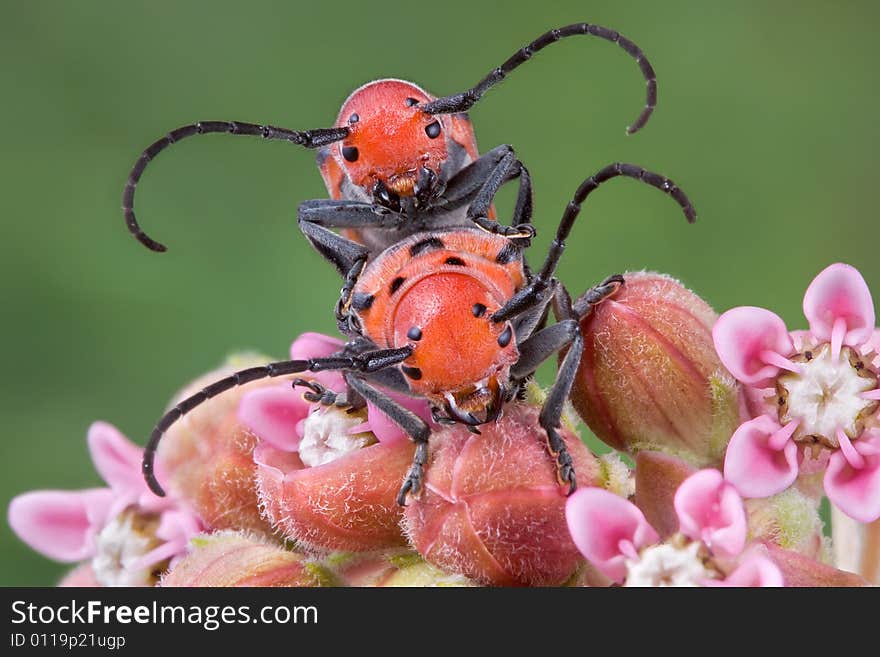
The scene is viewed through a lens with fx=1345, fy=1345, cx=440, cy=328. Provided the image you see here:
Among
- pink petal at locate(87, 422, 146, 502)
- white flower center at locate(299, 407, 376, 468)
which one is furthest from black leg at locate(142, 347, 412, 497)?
pink petal at locate(87, 422, 146, 502)

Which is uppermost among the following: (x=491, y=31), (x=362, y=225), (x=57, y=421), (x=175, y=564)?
(x=491, y=31)

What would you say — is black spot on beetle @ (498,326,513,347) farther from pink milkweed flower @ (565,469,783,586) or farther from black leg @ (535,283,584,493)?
pink milkweed flower @ (565,469,783,586)

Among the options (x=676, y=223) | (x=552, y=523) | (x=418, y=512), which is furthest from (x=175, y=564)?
(x=676, y=223)

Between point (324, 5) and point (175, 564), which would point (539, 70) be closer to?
point (324, 5)

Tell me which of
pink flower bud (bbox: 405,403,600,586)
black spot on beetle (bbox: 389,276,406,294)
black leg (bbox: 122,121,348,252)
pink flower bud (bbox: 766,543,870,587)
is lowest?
pink flower bud (bbox: 766,543,870,587)

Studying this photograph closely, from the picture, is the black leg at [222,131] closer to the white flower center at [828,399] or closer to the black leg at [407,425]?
the black leg at [407,425]

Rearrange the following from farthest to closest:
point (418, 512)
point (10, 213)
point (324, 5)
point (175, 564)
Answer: point (324, 5) → point (10, 213) → point (175, 564) → point (418, 512)
